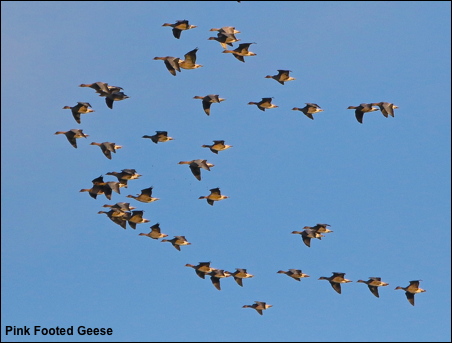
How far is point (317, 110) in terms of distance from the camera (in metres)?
52.2

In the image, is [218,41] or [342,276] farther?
[342,276]

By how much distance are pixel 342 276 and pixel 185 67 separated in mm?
11611

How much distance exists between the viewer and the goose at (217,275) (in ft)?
171

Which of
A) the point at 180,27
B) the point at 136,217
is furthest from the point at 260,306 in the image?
the point at 180,27

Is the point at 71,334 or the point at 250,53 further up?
the point at 250,53

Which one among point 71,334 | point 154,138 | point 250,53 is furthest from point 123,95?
point 71,334

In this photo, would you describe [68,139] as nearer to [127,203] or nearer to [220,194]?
[127,203]

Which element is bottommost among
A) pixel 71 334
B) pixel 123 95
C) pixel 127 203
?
pixel 71 334

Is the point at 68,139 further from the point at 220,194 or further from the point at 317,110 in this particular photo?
the point at 317,110

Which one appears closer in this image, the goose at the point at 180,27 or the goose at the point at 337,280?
the goose at the point at 180,27

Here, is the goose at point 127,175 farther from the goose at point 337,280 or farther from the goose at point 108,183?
the goose at point 337,280

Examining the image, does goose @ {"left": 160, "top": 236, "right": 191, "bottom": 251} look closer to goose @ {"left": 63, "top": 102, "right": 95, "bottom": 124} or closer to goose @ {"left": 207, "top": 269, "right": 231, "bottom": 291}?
goose @ {"left": 207, "top": 269, "right": 231, "bottom": 291}

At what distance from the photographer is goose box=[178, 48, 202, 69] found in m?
49.5

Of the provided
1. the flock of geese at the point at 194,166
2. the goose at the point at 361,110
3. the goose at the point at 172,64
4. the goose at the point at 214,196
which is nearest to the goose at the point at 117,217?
the flock of geese at the point at 194,166
